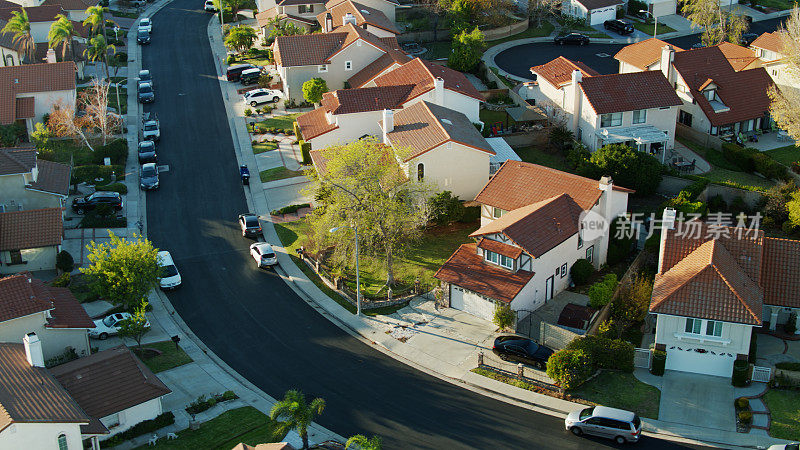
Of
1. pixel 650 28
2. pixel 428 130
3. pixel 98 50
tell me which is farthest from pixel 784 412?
pixel 98 50

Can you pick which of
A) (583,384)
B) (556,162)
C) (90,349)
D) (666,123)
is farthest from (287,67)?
(583,384)

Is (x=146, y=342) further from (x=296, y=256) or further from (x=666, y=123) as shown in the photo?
(x=666, y=123)

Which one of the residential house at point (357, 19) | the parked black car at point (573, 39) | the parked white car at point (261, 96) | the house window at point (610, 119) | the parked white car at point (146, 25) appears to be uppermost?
the residential house at point (357, 19)

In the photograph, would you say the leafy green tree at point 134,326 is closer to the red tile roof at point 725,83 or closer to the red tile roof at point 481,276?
the red tile roof at point 481,276

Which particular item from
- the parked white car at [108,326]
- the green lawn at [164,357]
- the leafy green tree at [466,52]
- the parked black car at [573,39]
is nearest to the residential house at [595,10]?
the parked black car at [573,39]

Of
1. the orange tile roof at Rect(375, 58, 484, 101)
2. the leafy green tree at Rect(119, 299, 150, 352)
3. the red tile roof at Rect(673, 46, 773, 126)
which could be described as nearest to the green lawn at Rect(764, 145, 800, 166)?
the red tile roof at Rect(673, 46, 773, 126)

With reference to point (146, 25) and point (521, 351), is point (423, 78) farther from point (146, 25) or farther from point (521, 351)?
point (146, 25)
